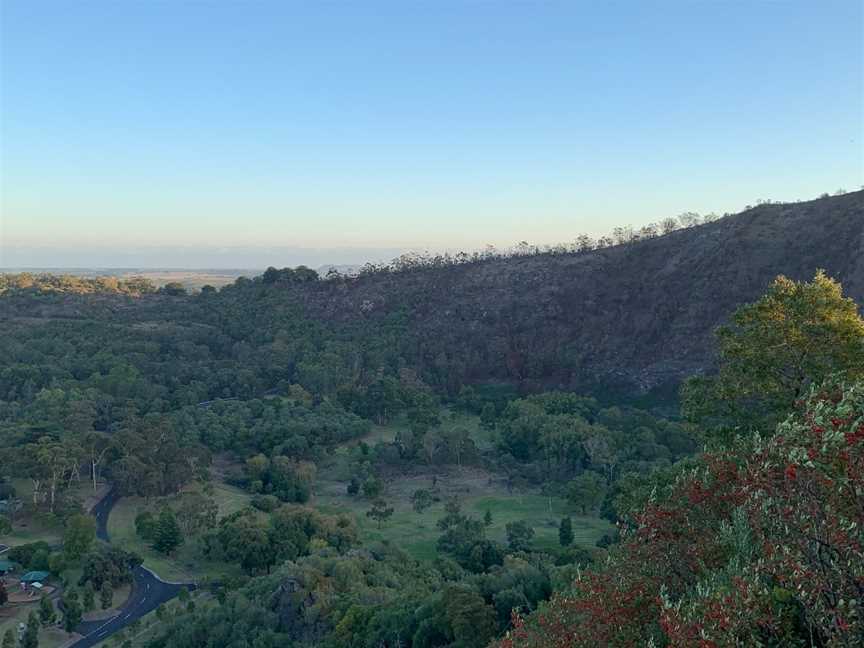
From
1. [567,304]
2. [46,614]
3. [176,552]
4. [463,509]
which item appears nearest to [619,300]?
[567,304]

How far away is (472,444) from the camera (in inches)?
1566

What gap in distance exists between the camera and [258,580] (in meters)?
22.7

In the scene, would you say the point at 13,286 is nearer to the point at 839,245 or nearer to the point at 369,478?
the point at 369,478

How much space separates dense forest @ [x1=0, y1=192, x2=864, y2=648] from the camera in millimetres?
6754

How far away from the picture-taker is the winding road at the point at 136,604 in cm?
2220

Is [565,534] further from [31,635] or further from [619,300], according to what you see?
[619,300]

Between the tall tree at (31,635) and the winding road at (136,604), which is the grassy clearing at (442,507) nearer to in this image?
the winding road at (136,604)

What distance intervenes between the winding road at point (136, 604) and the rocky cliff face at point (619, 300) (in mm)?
34224

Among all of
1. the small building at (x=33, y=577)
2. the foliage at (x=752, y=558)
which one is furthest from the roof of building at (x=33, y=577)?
the foliage at (x=752, y=558)

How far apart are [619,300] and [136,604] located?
49.2 m

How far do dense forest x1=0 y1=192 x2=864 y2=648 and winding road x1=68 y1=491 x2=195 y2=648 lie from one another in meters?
0.78

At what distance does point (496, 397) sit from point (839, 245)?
31590mm

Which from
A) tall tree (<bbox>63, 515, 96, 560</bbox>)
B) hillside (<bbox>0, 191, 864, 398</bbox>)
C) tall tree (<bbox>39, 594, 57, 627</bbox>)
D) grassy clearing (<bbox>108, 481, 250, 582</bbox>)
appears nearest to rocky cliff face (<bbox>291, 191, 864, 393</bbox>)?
hillside (<bbox>0, 191, 864, 398</bbox>)

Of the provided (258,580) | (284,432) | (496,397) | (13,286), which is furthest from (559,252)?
(13,286)
